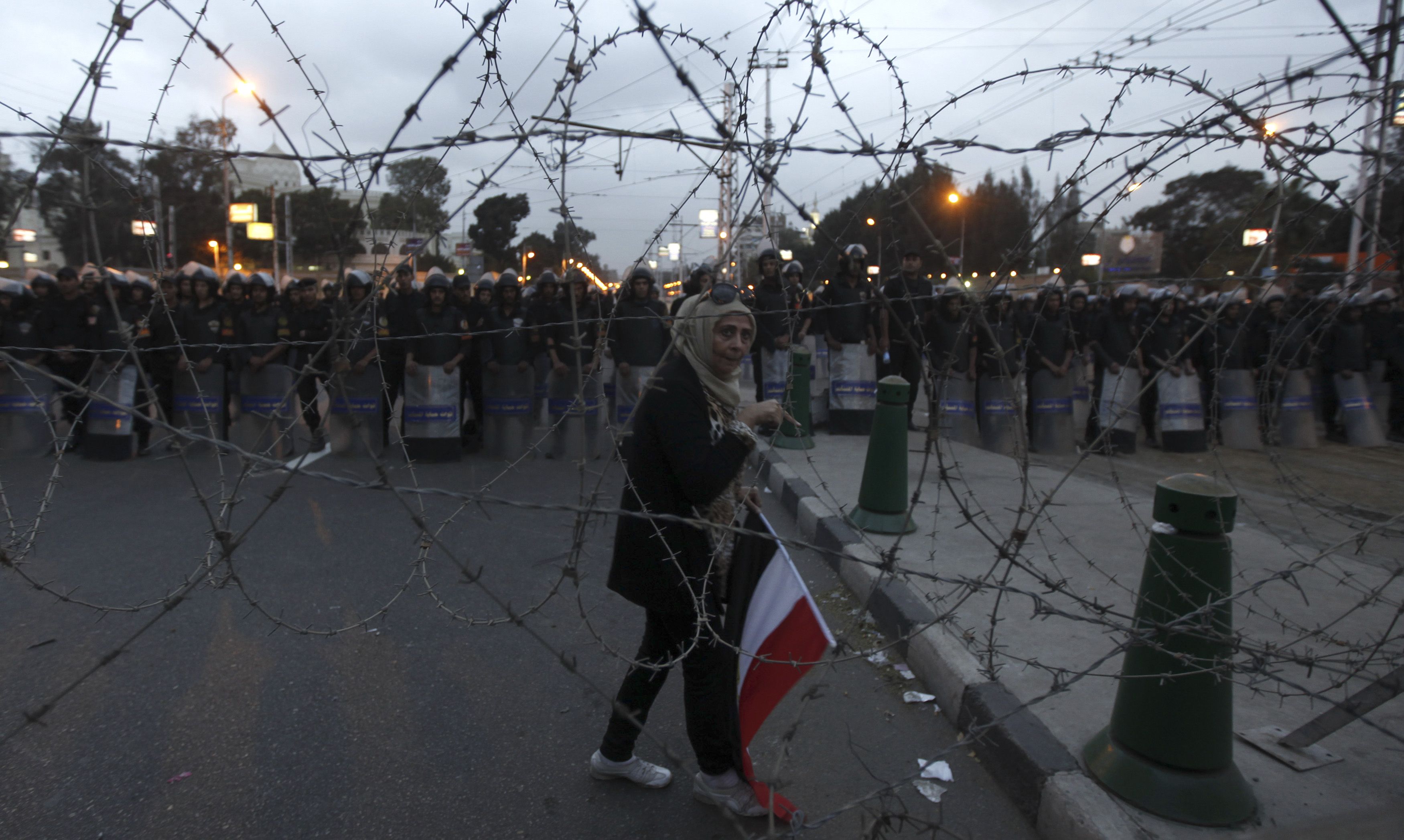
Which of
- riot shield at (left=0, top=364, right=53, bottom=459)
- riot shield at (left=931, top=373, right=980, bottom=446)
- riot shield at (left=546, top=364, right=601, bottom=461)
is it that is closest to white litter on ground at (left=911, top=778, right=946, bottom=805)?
riot shield at (left=546, top=364, right=601, bottom=461)

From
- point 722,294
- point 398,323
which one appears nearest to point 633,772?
point 722,294

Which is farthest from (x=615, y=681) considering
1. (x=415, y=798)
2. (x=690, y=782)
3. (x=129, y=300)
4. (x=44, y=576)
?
(x=129, y=300)

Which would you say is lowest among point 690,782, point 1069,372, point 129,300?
point 690,782

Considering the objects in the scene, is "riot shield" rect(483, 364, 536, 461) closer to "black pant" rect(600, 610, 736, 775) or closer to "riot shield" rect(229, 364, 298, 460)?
"riot shield" rect(229, 364, 298, 460)

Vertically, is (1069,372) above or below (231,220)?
below

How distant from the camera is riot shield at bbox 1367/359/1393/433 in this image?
10.5m

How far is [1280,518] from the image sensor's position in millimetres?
6250

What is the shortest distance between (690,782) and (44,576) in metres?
4.10

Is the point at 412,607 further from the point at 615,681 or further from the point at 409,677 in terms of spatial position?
the point at 615,681

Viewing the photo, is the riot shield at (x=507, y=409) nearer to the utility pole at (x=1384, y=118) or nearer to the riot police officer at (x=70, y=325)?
the riot police officer at (x=70, y=325)

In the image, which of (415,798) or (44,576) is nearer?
(415,798)

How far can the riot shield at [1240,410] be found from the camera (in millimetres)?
9547

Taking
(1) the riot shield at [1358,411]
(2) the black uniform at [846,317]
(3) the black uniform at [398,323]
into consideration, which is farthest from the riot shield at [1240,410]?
(3) the black uniform at [398,323]

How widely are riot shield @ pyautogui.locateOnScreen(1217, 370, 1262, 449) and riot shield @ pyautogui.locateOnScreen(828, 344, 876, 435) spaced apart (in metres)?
3.90
